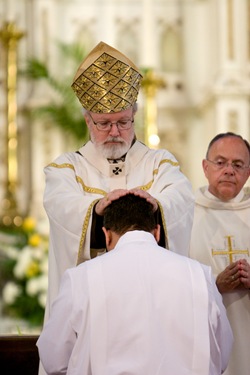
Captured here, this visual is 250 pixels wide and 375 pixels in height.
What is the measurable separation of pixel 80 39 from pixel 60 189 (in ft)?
32.9

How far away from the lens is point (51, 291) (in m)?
4.75

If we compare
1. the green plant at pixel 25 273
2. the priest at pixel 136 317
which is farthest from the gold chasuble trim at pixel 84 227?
the green plant at pixel 25 273

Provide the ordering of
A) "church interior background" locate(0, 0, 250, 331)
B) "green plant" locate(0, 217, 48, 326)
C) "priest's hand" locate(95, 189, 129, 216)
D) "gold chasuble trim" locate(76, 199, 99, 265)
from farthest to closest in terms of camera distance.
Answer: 1. "church interior background" locate(0, 0, 250, 331)
2. "green plant" locate(0, 217, 48, 326)
3. "gold chasuble trim" locate(76, 199, 99, 265)
4. "priest's hand" locate(95, 189, 129, 216)

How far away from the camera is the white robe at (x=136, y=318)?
352cm

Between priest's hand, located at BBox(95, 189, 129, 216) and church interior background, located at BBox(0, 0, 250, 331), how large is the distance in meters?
8.62

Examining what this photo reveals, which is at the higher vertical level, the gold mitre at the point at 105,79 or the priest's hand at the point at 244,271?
the gold mitre at the point at 105,79

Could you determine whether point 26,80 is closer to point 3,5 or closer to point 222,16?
point 3,5

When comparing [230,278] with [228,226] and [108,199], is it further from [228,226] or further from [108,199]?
[108,199]

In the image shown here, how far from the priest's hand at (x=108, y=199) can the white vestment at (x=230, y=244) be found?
1125 mm

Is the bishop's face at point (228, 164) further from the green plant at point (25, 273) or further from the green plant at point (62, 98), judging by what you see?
the green plant at point (62, 98)

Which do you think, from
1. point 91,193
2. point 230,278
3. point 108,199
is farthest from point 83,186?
point 230,278

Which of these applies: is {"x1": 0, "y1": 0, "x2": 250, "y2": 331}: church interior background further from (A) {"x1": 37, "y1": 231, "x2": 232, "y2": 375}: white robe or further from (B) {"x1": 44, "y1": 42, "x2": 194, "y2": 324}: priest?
(A) {"x1": 37, "y1": 231, "x2": 232, "y2": 375}: white robe

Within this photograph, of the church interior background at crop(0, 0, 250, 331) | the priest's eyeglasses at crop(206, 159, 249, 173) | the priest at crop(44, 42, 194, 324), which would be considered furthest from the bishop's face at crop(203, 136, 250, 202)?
the church interior background at crop(0, 0, 250, 331)

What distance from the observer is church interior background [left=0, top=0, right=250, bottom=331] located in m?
13.6
